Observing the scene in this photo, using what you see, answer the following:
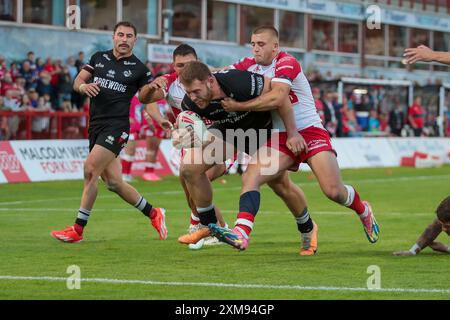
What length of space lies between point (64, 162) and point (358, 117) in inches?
676

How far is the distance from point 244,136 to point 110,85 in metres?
2.84

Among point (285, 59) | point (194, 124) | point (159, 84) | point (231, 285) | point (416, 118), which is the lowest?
point (231, 285)

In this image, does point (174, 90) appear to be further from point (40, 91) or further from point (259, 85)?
point (40, 91)

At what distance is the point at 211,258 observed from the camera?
1091 cm

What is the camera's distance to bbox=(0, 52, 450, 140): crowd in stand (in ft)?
84.1

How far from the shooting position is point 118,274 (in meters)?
9.55

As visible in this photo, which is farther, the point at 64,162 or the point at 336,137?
the point at 336,137

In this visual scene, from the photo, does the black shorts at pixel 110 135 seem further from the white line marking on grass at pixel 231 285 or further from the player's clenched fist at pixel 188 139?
the white line marking on grass at pixel 231 285

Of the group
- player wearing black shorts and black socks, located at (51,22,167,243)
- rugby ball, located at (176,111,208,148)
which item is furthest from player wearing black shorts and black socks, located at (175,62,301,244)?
player wearing black shorts and black socks, located at (51,22,167,243)

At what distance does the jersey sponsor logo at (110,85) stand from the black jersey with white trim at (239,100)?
2425 millimetres

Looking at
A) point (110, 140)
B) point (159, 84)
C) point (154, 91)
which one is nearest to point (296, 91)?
point (159, 84)

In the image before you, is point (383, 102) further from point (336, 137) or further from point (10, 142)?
point (10, 142)

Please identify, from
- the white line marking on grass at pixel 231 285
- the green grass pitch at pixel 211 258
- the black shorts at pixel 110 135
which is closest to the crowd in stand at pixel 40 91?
the green grass pitch at pixel 211 258

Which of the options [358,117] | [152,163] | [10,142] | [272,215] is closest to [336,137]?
[358,117]
